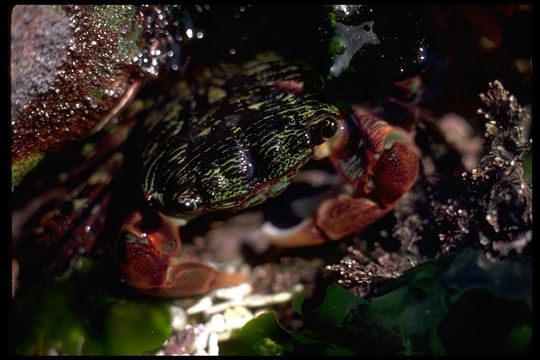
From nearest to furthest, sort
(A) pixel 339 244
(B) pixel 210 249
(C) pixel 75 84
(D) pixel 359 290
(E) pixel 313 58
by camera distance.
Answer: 1. (C) pixel 75 84
2. (D) pixel 359 290
3. (E) pixel 313 58
4. (A) pixel 339 244
5. (B) pixel 210 249

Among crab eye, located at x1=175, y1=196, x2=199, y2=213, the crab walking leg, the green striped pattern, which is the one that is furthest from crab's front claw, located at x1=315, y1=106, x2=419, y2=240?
crab eye, located at x1=175, y1=196, x2=199, y2=213

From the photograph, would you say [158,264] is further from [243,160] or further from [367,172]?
[367,172]

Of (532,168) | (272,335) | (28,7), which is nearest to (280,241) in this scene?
(272,335)

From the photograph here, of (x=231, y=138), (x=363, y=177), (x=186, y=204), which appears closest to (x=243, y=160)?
(x=231, y=138)

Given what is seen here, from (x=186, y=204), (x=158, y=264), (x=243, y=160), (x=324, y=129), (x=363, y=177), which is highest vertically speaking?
(x=324, y=129)

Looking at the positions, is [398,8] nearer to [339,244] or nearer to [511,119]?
[511,119]

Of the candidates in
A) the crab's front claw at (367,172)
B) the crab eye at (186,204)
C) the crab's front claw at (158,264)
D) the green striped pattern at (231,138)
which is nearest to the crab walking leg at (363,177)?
the crab's front claw at (367,172)

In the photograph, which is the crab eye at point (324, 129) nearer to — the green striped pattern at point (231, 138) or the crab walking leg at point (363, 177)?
the green striped pattern at point (231, 138)

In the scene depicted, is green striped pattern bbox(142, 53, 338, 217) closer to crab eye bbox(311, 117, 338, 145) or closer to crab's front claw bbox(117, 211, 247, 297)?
crab eye bbox(311, 117, 338, 145)
